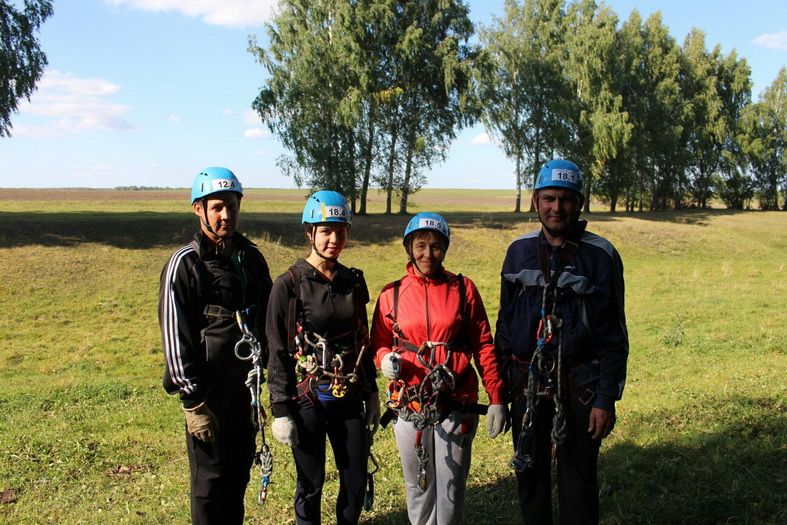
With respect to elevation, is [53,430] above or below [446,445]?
below

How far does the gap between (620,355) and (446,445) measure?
123cm

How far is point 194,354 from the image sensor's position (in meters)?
3.83

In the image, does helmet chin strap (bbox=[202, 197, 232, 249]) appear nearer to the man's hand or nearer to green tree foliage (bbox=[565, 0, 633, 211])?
the man's hand

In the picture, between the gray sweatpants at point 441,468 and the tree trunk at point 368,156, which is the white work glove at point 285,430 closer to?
the gray sweatpants at point 441,468

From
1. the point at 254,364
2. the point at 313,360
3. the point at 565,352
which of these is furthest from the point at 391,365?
the point at 565,352

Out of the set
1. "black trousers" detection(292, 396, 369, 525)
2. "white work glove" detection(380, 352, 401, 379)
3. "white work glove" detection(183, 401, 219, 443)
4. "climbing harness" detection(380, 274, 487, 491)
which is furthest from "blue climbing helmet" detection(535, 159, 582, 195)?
"white work glove" detection(183, 401, 219, 443)

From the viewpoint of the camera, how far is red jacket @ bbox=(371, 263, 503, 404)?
402 centimetres

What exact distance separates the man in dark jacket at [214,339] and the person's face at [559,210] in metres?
1.96

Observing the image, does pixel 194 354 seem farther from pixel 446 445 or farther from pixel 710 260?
Answer: pixel 710 260

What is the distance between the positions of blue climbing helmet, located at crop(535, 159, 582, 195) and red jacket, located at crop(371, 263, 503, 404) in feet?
2.80

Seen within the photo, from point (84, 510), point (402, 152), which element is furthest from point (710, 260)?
point (84, 510)

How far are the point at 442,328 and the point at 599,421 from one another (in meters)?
1.10

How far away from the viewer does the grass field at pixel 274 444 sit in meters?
5.07

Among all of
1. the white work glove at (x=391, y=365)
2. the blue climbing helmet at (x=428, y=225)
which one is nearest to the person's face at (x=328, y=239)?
the blue climbing helmet at (x=428, y=225)
